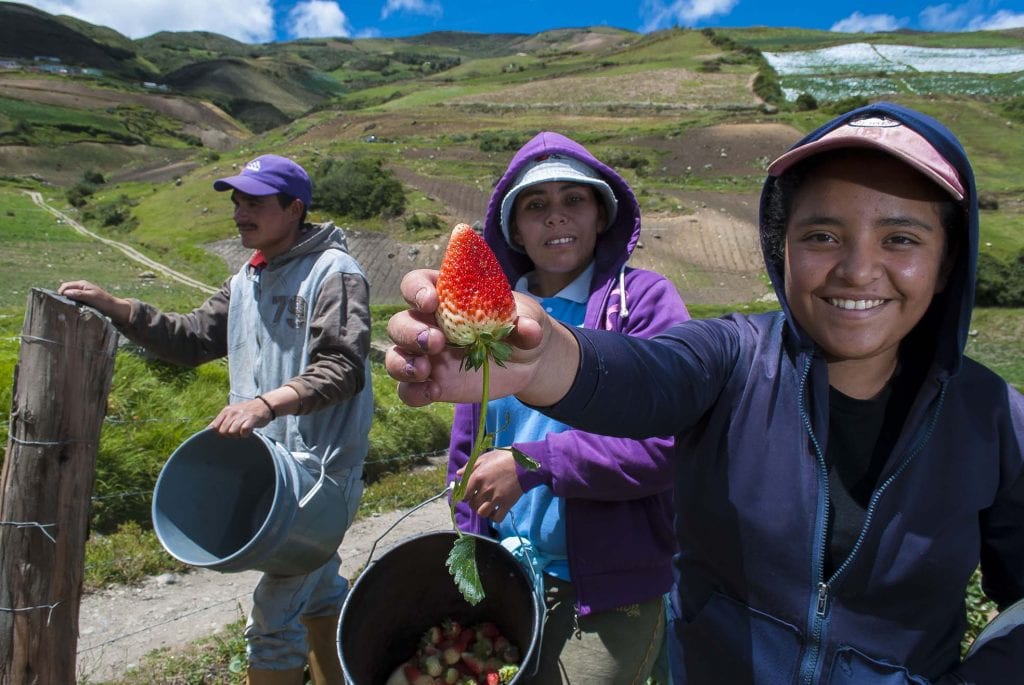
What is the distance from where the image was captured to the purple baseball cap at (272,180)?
3.03m

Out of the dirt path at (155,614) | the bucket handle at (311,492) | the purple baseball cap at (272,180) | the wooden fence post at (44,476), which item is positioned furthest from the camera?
the dirt path at (155,614)

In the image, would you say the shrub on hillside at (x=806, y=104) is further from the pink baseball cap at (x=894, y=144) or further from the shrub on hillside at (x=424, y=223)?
the pink baseball cap at (x=894, y=144)

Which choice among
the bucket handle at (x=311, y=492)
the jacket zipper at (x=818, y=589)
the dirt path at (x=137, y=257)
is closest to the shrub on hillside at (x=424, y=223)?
the dirt path at (x=137, y=257)

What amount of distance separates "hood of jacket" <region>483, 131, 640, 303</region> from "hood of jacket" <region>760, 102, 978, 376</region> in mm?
652

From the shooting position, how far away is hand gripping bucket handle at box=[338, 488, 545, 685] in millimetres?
1806

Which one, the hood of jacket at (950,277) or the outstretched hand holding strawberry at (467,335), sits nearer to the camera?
the outstretched hand holding strawberry at (467,335)

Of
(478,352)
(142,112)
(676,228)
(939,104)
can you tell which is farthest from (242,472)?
(142,112)

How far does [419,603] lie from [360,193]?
34.0 meters

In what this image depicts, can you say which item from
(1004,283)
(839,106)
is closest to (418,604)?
(1004,283)

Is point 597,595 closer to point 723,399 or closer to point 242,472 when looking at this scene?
point 723,399

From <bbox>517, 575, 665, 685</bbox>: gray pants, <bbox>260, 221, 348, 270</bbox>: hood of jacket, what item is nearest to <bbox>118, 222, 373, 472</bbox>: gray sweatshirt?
<bbox>260, 221, 348, 270</bbox>: hood of jacket

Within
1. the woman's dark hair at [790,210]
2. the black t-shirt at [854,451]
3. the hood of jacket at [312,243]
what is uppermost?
the woman's dark hair at [790,210]

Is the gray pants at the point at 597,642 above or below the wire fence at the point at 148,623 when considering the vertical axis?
above

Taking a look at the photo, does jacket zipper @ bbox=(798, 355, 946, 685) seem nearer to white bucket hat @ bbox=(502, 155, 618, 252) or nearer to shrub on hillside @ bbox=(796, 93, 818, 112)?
white bucket hat @ bbox=(502, 155, 618, 252)
